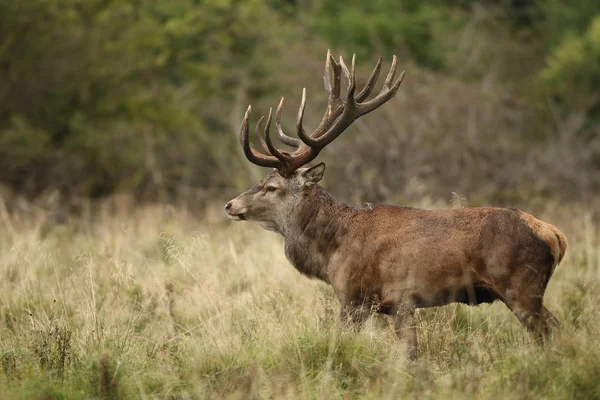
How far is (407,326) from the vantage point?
718cm

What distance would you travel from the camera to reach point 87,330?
706 cm

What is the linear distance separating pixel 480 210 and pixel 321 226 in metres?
1.45

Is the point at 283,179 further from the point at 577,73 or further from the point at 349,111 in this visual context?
the point at 577,73

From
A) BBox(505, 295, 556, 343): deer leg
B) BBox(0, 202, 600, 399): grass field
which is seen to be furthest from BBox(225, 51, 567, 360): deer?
BBox(0, 202, 600, 399): grass field

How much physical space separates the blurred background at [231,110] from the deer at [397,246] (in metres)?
7.21

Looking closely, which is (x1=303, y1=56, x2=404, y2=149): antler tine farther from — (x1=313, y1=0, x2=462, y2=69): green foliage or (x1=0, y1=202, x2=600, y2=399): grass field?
(x1=313, y1=0, x2=462, y2=69): green foliage

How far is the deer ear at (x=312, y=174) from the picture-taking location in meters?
8.20

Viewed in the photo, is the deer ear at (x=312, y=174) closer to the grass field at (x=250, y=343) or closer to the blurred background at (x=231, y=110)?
the grass field at (x=250, y=343)

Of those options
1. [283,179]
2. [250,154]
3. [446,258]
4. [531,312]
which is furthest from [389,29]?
[531,312]

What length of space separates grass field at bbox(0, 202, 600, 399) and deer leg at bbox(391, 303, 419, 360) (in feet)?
0.30

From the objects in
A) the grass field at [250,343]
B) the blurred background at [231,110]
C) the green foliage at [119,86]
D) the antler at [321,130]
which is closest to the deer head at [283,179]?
the antler at [321,130]

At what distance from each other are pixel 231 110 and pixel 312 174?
17.7 m

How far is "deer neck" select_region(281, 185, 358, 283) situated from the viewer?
26.2 ft

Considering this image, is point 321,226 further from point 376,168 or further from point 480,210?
point 376,168
